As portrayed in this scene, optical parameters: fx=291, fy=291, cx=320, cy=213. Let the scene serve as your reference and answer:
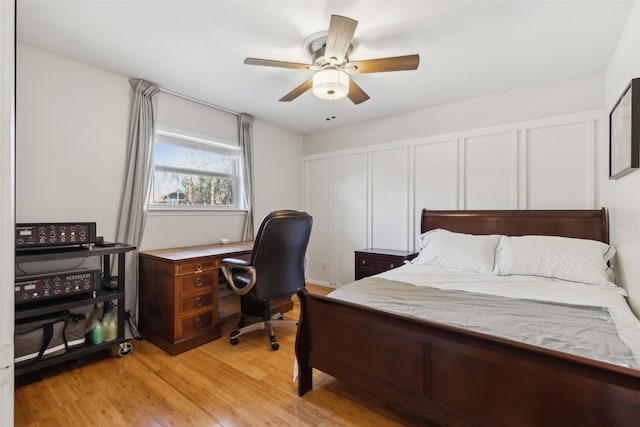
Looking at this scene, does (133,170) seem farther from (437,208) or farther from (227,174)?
(437,208)

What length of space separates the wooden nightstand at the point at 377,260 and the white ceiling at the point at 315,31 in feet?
6.02

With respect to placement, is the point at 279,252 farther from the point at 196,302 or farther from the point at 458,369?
the point at 458,369

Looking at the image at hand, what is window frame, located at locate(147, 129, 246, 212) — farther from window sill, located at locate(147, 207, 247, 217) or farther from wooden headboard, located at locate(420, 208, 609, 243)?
wooden headboard, located at locate(420, 208, 609, 243)

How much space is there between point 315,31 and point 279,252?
1741mm

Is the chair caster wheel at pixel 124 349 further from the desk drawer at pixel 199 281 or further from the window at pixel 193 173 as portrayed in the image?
the window at pixel 193 173

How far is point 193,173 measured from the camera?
3455mm

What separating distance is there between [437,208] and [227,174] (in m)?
2.70

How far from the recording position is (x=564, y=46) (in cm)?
227

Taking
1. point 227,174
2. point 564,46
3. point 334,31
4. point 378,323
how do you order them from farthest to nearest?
point 227,174 < point 564,46 < point 334,31 < point 378,323

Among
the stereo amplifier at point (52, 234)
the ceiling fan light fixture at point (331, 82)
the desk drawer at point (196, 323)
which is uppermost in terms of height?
the ceiling fan light fixture at point (331, 82)

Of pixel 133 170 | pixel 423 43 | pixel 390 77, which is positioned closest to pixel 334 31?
pixel 423 43

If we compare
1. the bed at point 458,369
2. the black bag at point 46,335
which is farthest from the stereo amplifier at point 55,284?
the bed at point 458,369

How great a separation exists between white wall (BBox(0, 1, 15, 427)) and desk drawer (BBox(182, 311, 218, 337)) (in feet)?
7.54

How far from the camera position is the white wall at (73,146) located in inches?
90.3
